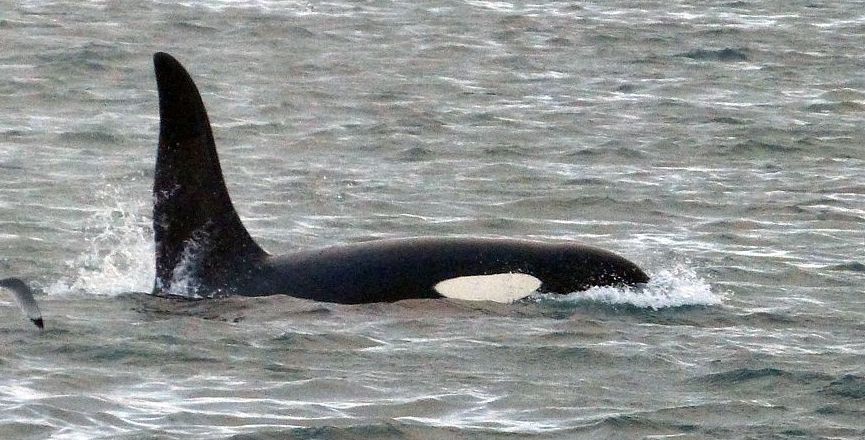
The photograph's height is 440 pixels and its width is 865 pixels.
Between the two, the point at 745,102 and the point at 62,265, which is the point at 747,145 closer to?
the point at 745,102

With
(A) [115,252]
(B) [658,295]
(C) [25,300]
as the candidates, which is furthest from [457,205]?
(C) [25,300]

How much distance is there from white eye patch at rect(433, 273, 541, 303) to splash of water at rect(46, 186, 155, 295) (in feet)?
6.08

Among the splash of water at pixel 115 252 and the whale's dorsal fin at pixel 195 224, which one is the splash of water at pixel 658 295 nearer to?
the whale's dorsal fin at pixel 195 224

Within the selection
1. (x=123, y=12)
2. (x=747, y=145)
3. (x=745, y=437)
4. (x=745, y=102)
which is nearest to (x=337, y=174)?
(x=747, y=145)

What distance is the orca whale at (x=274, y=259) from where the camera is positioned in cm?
1055

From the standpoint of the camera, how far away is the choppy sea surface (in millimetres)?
8789

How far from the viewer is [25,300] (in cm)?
882

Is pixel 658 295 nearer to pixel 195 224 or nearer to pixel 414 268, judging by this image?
pixel 414 268

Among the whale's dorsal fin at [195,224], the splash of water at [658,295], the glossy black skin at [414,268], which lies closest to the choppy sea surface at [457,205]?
the splash of water at [658,295]

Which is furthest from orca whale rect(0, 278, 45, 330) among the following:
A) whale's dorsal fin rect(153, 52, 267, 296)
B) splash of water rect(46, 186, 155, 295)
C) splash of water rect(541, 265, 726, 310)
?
splash of water rect(541, 265, 726, 310)

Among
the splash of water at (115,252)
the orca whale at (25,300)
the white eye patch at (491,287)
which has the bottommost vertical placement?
the splash of water at (115,252)

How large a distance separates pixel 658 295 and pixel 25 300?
396 centimetres

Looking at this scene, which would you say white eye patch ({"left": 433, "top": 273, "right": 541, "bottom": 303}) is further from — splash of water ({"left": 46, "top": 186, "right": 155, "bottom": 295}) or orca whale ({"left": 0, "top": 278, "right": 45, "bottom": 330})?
orca whale ({"left": 0, "top": 278, "right": 45, "bottom": 330})

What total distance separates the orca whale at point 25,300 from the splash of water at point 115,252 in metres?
2.06
